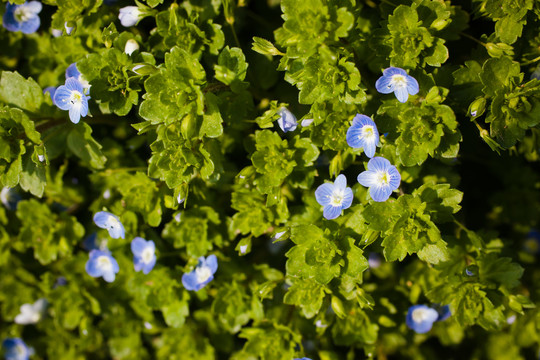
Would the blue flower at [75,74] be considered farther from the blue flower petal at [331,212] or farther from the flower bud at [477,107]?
the flower bud at [477,107]

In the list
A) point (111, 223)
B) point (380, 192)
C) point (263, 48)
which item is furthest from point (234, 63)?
point (111, 223)

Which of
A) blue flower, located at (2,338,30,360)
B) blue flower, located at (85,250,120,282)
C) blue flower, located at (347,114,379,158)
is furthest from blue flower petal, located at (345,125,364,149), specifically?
blue flower, located at (2,338,30,360)

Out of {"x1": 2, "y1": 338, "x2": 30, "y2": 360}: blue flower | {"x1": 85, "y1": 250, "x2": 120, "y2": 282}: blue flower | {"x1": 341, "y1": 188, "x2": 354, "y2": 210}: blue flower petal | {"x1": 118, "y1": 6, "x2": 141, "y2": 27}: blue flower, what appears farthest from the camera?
{"x1": 2, "y1": 338, "x2": 30, "y2": 360}: blue flower

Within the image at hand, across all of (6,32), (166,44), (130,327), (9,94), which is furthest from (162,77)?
(130,327)

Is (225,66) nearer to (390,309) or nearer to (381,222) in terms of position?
(381,222)

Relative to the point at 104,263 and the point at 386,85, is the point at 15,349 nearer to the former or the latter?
the point at 104,263

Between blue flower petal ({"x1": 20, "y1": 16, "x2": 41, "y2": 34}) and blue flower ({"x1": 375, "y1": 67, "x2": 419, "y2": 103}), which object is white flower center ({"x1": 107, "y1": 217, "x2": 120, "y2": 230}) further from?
blue flower ({"x1": 375, "y1": 67, "x2": 419, "y2": 103})
